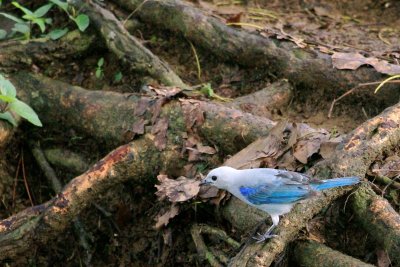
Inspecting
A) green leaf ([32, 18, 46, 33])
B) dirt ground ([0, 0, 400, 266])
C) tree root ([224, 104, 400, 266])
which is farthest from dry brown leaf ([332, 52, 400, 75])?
green leaf ([32, 18, 46, 33])

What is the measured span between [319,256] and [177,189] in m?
1.24

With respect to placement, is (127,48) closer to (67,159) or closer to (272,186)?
(67,159)

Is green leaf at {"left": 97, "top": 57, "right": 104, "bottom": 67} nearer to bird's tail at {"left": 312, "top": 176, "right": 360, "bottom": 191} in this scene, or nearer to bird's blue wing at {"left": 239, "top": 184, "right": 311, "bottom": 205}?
bird's blue wing at {"left": 239, "top": 184, "right": 311, "bottom": 205}

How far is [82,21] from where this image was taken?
20.6 feet

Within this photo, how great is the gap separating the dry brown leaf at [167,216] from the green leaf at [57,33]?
2294 mm

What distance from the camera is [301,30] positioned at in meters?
7.18

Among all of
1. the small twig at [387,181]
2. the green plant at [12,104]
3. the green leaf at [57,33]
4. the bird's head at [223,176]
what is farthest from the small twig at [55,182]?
the small twig at [387,181]

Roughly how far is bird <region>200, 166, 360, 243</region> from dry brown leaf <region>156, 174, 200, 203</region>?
1.43ft

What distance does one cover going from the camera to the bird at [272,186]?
3998 millimetres

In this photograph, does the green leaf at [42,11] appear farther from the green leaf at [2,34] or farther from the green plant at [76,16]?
the green leaf at [2,34]

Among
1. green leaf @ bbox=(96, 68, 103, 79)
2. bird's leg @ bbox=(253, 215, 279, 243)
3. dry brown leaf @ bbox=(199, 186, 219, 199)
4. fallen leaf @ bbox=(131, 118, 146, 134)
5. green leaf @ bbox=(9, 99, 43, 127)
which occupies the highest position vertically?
bird's leg @ bbox=(253, 215, 279, 243)

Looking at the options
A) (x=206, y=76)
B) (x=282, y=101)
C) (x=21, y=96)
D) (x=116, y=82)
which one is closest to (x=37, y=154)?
(x=21, y=96)

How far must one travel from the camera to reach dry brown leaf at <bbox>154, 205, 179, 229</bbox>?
16.2 feet

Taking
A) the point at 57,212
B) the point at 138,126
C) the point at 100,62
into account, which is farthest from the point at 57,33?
the point at 57,212
